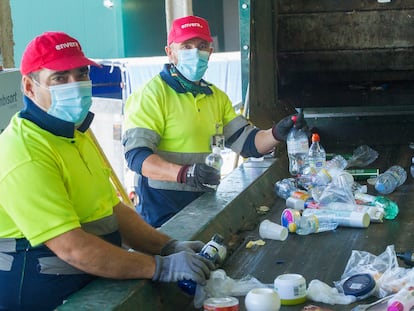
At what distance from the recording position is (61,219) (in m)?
2.14

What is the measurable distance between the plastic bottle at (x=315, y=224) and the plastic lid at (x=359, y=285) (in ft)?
2.42

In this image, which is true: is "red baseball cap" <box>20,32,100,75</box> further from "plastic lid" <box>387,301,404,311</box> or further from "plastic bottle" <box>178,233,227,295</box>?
"plastic lid" <box>387,301,404,311</box>

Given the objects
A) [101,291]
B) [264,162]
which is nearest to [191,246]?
[101,291]

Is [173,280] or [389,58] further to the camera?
[389,58]

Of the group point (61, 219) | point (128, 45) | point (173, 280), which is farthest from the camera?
point (128, 45)

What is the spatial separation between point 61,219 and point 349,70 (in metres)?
3.66

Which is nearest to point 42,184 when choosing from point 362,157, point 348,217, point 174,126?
point 174,126

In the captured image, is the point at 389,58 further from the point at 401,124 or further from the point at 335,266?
the point at 335,266

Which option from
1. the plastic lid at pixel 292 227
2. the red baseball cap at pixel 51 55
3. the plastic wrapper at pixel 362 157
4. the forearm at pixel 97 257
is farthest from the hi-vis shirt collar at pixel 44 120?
the plastic wrapper at pixel 362 157

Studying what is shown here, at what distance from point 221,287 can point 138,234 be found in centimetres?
40

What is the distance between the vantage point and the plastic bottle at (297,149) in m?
4.06

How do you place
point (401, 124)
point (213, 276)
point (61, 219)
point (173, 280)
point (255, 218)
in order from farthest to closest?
point (401, 124) < point (255, 218) < point (213, 276) < point (173, 280) < point (61, 219)

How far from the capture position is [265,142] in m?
4.11

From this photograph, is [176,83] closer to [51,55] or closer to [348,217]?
[348,217]
